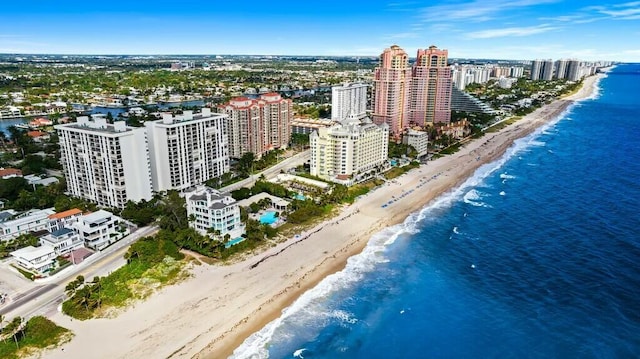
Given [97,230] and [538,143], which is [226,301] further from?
[538,143]

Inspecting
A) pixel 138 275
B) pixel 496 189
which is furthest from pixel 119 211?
pixel 496 189

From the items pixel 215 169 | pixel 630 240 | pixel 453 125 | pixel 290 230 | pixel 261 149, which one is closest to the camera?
pixel 630 240

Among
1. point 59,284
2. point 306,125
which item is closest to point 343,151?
point 306,125

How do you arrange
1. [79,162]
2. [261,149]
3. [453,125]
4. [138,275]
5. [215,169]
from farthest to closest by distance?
[453,125] < [261,149] < [215,169] < [79,162] < [138,275]

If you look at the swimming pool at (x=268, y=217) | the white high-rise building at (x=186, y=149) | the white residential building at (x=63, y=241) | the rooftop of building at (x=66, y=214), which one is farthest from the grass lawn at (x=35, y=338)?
the white high-rise building at (x=186, y=149)

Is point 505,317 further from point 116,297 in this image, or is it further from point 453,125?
point 453,125

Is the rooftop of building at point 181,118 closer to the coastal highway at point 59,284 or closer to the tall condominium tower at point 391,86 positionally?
the coastal highway at point 59,284
